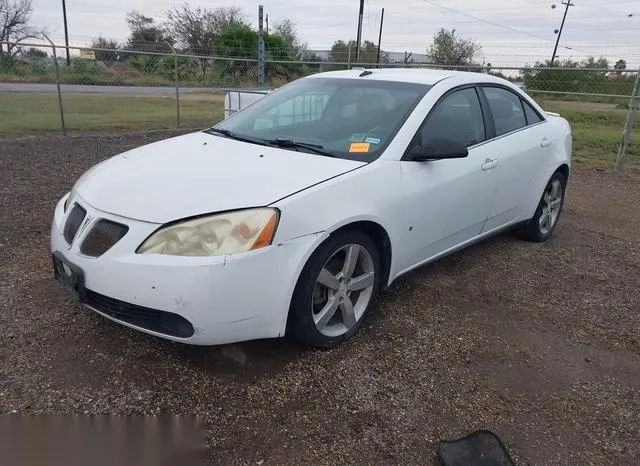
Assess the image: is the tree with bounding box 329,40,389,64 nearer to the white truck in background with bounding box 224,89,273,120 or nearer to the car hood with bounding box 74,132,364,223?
the white truck in background with bounding box 224,89,273,120

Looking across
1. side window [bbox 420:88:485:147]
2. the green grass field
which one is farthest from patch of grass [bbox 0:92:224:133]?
side window [bbox 420:88:485:147]

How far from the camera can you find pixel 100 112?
15.4 m

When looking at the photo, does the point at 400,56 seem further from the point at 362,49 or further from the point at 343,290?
the point at 343,290

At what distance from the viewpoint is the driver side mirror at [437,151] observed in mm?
3311

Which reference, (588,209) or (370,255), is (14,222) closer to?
(370,255)

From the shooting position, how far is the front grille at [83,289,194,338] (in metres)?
2.51

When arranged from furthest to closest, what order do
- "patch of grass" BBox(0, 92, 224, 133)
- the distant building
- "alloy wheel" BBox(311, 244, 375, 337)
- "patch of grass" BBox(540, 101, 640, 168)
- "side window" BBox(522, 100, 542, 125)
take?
the distant building
"patch of grass" BBox(0, 92, 224, 133)
"patch of grass" BBox(540, 101, 640, 168)
"side window" BBox(522, 100, 542, 125)
"alloy wheel" BBox(311, 244, 375, 337)

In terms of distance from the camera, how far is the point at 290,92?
4.26 meters

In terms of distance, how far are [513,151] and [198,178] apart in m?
2.62

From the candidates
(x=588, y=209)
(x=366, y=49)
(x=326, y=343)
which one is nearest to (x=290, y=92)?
(x=326, y=343)

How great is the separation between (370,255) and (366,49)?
1873 inches

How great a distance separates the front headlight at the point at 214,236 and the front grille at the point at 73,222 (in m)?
0.53

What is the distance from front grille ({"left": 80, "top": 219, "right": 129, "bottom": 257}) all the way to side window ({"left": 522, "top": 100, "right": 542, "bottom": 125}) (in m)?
3.60

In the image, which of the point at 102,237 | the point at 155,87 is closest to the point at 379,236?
the point at 102,237
